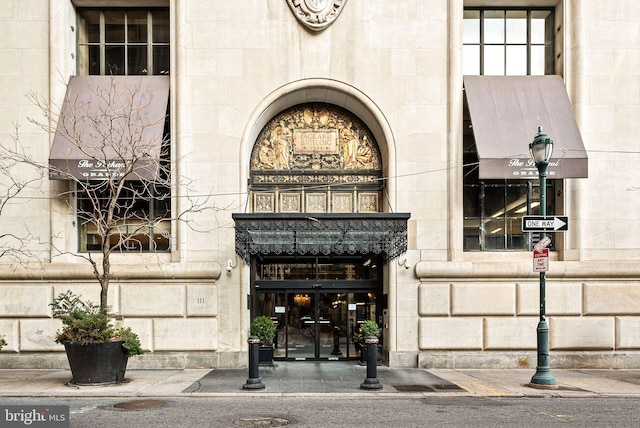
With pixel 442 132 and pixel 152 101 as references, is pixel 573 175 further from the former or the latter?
pixel 152 101

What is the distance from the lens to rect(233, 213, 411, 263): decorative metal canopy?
15844 millimetres

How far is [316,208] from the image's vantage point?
18406 millimetres

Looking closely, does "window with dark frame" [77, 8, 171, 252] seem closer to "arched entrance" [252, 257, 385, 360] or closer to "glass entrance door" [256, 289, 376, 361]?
"arched entrance" [252, 257, 385, 360]

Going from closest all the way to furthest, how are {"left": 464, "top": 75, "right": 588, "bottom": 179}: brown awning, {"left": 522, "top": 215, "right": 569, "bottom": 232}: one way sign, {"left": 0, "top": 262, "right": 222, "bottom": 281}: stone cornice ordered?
1. {"left": 522, "top": 215, "right": 569, "bottom": 232}: one way sign
2. {"left": 464, "top": 75, "right": 588, "bottom": 179}: brown awning
3. {"left": 0, "top": 262, "right": 222, "bottom": 281}: stone cornice

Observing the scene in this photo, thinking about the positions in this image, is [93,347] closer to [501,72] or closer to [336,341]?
[336,341]

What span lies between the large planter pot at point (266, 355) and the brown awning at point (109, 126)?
18.8 feet

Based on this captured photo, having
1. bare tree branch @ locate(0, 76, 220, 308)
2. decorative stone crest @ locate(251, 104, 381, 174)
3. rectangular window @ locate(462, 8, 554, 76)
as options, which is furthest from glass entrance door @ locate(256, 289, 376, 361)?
rectangular window @ locate(462, 8, 554, 76)

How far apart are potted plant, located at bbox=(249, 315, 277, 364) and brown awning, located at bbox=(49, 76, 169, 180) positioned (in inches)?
199

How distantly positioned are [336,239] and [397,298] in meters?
2.56

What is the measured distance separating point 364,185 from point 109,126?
24.6ft

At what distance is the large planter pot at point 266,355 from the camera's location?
1717cm

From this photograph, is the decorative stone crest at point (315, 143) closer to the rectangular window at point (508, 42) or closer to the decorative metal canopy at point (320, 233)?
the decorative metal canopy at point (320, 233)

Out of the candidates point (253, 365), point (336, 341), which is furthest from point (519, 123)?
point (253, 365)

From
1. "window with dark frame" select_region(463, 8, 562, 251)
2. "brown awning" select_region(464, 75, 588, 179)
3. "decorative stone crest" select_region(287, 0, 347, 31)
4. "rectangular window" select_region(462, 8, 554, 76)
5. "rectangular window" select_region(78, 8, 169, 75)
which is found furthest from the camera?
"rectangular window" select_region(462, 8, 554, 76)
